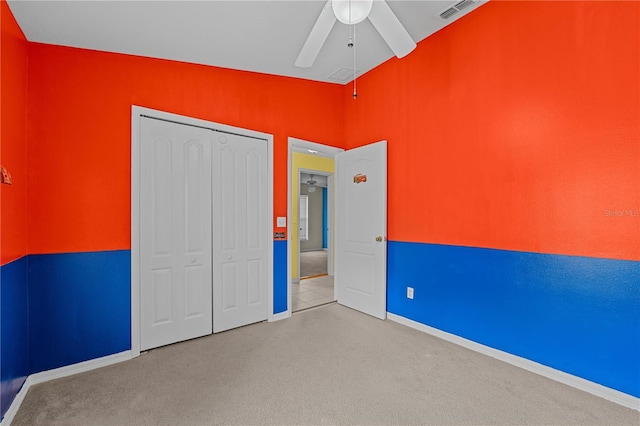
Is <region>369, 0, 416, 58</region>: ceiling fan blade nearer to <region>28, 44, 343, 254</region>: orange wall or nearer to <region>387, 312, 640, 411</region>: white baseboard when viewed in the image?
<region>28, 44, 343, 254</region>: orange wall

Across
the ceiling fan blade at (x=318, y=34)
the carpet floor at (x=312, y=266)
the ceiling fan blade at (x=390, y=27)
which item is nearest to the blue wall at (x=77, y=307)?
the ceiling fan blade at (x=318, y=34)

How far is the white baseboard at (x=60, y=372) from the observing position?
189cm

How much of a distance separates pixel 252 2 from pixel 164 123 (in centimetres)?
132

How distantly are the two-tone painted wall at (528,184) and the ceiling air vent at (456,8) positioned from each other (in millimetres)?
215

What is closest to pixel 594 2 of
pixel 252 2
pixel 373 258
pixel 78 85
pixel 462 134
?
pixel 462 134

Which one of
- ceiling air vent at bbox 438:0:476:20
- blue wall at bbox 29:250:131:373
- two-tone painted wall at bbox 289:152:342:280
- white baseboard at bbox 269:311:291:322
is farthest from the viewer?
two-tone painted wall at bbox 289:152:342:280

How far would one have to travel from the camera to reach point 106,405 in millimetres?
1950

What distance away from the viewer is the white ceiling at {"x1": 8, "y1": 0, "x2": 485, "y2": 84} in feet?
6.93

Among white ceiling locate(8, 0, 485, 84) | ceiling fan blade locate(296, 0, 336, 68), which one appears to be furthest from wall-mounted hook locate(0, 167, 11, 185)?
ceiling fan blade locate(296, 0, 336, 68)

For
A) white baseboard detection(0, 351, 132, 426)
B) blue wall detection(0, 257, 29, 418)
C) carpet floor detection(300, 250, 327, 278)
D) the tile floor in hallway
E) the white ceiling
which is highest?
the white ceiling

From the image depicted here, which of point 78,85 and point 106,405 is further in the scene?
point 78,85

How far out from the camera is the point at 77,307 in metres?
2.38

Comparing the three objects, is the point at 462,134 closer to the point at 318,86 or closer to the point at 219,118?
the point at 318,86

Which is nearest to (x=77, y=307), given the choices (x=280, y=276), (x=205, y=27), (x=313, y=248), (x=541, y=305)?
(x=280, y=276)
